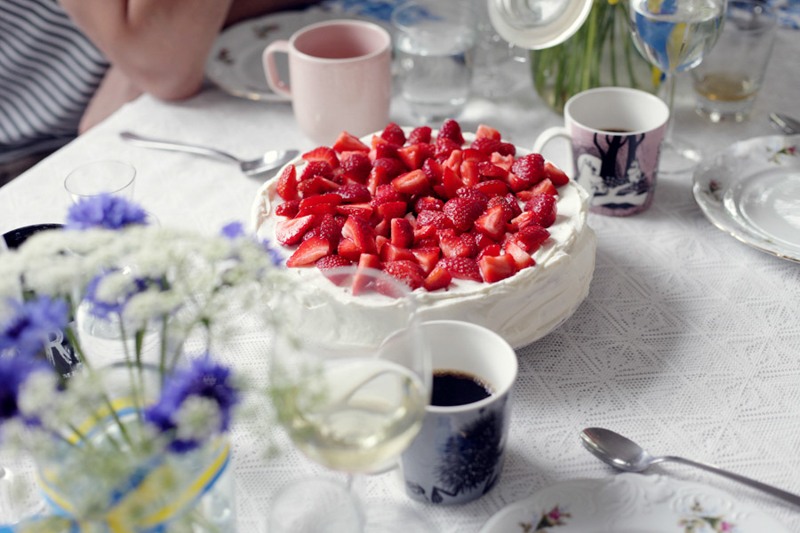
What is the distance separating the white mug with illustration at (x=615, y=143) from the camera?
1127 mm

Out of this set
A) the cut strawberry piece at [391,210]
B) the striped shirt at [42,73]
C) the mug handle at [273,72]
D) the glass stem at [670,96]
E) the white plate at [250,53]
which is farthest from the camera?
the striped shirt at [42,73]

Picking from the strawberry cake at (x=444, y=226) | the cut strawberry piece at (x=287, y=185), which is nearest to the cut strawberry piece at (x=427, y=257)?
the strawberry cake at (x=444, y=226)

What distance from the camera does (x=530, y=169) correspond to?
102cm

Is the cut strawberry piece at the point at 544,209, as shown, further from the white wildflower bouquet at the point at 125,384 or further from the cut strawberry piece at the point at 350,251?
the white wildflower bouquet at the point at 125,384

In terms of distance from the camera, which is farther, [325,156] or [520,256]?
[325,156]

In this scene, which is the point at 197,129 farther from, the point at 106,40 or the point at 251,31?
the point at 251,31

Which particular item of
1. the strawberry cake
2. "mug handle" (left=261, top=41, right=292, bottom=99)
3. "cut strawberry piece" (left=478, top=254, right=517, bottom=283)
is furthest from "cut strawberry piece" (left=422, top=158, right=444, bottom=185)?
"mug handle" (left=261, top=41, right=292, bottom=99)

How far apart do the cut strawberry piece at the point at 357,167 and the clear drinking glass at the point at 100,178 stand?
311 mm

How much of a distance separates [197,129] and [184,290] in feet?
3.19

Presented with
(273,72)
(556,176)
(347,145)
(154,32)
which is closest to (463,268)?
(556,176)

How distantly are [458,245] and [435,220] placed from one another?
63 mm

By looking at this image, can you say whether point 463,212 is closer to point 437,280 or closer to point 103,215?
point 437,280

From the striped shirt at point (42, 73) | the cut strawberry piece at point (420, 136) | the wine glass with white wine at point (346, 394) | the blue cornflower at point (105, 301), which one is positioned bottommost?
the striped shirt at point (42, 73)

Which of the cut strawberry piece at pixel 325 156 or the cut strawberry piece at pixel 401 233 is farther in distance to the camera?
the cut strawberry piece at pixel 325 156
